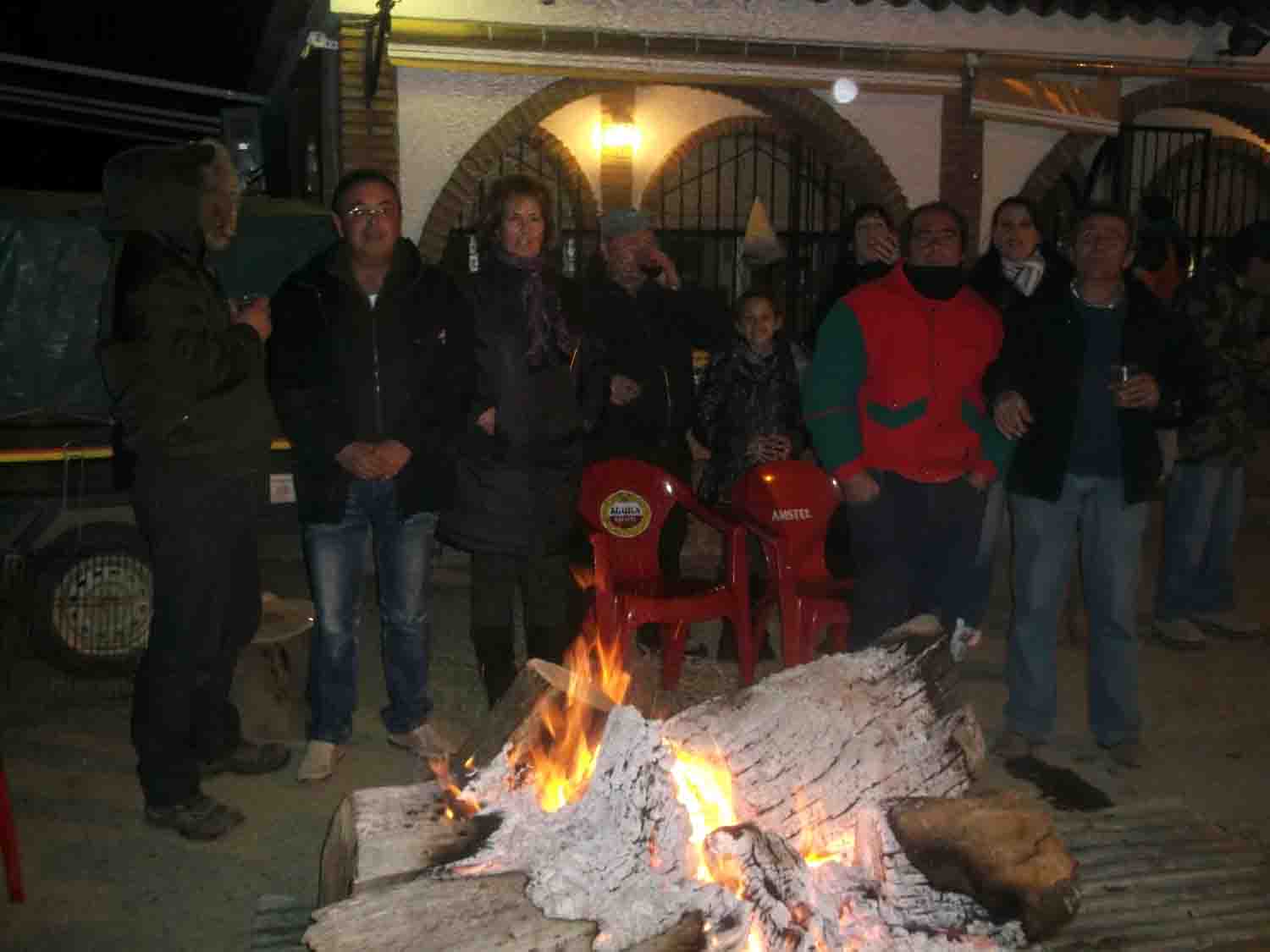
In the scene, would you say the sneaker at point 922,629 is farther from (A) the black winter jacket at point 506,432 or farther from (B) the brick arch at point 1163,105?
(B) the brick arch at point 1163,105

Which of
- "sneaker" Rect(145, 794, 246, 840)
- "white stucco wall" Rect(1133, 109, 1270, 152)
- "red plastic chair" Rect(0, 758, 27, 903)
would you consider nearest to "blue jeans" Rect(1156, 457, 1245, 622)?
"sneaker" Rect(145, 794, 246, 840)

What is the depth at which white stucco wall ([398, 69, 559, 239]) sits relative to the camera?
900 cm

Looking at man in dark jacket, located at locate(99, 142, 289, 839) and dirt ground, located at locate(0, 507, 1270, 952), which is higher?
man in dark jacket, located at locate(99, 142, 289, 839)

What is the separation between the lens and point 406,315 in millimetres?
4305

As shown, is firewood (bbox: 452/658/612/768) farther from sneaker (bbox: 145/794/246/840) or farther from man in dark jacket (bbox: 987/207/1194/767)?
man in dark jacket (bbox: 987/207/1194/767)

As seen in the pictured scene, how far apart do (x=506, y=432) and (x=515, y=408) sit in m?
0.10

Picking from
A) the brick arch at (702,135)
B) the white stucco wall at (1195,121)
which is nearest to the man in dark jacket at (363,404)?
the brick arch at (702,135)

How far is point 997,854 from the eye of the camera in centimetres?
301

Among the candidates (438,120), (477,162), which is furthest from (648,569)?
(438,120)

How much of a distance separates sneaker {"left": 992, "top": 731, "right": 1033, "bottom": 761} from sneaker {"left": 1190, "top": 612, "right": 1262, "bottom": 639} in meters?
2.35

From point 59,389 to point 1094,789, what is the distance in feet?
17.1

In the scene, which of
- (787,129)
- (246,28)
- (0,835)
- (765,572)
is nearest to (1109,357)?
(765,572)

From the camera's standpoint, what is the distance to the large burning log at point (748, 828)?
2.64 meters

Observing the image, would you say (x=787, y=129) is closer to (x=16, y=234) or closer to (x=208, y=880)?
(x=16, y=234)
